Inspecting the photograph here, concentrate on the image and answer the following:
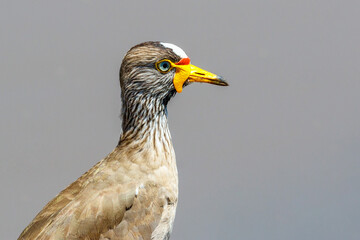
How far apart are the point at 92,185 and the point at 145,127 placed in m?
0.51

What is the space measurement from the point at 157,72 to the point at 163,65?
0.19 ft

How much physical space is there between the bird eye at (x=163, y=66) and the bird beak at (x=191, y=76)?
48mm

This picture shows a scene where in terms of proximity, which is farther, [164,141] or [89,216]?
[164,141]

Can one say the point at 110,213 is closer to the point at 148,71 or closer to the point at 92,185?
the point at 92,185

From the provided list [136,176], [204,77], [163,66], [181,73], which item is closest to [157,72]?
[163,66]

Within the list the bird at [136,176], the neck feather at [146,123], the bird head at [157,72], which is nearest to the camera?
the bird at [136,176]

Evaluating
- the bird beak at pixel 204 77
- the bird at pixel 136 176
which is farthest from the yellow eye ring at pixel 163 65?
the bird beak at pixel 204 77

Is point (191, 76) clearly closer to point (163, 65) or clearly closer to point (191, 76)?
Result: point (191, 76)

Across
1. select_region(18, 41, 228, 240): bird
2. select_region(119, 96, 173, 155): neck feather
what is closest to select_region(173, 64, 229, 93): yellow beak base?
select_region(18, 41, 228, 240): bird

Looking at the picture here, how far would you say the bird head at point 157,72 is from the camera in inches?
199

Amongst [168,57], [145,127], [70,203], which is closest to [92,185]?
[70,203]

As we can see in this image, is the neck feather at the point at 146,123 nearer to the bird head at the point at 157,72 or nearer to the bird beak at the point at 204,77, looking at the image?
the bird head at the point at 157,72

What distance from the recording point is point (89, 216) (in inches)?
193

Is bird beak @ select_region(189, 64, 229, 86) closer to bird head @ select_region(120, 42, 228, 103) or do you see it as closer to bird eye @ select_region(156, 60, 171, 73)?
bird head @ select_region(120, 42, 228, 103)
